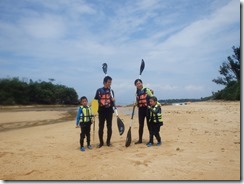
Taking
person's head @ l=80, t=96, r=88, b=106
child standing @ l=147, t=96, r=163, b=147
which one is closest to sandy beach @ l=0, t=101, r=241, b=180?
child standing @ l=147, t=96, r=163, b=147

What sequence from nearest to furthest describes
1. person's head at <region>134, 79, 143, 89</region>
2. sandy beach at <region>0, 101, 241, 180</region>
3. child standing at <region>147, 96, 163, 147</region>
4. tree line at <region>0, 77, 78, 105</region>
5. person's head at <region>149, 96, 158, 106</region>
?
sandy beach at <region>0, 101, 241, 180</region> → child standing at <region>147, 96, 163, 147</region> → person's head at <region>149, 96, 158, 106</region> → person's head at <region>134, 79, 143, 89</region> → tree line at <region>0, 77, 78, 105</region>

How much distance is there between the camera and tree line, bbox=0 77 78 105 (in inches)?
1649

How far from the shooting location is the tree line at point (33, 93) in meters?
41.9

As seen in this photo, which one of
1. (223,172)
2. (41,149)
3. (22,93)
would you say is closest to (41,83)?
(22,93)

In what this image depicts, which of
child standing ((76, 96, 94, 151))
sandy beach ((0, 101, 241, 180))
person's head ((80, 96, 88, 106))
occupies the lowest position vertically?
sandy beach ((0, 101, 241, 180))

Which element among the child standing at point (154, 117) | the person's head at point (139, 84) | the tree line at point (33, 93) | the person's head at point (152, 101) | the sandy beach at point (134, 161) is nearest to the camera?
the sandy beach at point (134, 161)

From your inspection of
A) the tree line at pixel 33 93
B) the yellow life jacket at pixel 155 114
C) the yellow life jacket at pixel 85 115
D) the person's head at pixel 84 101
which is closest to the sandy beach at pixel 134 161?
the yellow life jacket at pixel 155 114

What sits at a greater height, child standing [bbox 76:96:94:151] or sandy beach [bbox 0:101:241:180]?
child standing [bbox 76:96:94:151]

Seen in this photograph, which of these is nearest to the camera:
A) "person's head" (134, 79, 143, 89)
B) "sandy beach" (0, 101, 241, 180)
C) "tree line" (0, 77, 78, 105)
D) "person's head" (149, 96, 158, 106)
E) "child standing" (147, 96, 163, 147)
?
"sandy beach" (0, 101, 241, 180)

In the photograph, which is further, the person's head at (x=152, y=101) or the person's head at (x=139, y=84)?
the person's head at (x=139, y=84)

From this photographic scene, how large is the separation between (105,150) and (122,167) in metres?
1.64

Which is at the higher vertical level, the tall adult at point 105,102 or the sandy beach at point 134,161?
the tall adult at point 105,102

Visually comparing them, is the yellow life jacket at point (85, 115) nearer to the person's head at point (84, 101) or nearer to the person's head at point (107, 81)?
the person's head at point (84, 101)

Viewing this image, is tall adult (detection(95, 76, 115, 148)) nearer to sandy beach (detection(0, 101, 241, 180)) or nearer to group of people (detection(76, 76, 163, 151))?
group of people (detection(76, 76, 163, 151))
